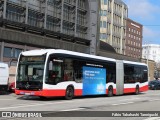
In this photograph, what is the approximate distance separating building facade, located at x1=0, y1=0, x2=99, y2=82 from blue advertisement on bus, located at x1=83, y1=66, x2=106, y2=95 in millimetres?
9117

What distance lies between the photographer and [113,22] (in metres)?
120

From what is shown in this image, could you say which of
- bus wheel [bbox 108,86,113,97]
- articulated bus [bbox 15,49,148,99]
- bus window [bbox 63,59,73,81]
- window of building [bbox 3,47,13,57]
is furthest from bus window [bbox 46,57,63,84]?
window of building [bbox 3,47,13,57]

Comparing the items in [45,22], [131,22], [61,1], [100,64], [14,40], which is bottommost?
[100,64]

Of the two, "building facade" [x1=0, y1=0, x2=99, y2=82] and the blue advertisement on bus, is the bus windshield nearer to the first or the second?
the blue advertisement on bus

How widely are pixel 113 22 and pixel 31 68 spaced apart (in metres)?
99.7

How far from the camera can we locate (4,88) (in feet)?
90.8

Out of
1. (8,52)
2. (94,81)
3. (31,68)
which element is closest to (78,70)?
(94,81)

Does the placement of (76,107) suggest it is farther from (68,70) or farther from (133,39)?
(133,39)

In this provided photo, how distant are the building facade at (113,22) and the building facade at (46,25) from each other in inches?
2010

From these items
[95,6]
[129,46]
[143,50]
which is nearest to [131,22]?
[129,46]

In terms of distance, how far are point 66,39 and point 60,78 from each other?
35.8 m

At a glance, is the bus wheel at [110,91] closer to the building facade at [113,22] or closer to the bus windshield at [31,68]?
the bus windshield at [31,68]

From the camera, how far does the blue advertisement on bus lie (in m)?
25.3

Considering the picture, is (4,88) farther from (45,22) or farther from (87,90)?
(45,22)
